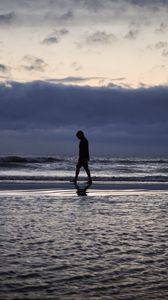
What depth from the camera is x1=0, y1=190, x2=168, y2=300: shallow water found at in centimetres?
428

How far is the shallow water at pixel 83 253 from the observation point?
428cm

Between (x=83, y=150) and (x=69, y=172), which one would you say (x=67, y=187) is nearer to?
(x=83, y=150)

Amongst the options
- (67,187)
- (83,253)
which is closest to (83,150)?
(67,187)

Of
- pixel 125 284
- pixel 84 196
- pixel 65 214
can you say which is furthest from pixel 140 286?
pixel 84 196

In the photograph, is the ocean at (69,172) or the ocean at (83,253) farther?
the ocean at (69,172)

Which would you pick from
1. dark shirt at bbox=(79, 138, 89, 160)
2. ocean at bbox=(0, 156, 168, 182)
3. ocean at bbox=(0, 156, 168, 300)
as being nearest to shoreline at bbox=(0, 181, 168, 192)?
dark shirt at bbox=(79, 138, 89, 160)

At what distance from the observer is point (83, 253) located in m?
5.79

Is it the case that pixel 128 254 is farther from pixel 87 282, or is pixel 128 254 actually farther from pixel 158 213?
pixel 158 213

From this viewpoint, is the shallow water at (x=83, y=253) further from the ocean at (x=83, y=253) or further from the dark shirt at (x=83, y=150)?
the dark shirt at (x=83, y=150)

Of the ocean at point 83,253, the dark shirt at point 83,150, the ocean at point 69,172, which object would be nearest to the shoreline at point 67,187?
the dark shirt at point 83,150

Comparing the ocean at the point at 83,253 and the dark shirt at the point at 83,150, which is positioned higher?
the dark shirt at the point at 83,150

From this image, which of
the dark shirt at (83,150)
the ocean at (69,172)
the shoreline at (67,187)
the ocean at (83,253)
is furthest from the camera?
the ocean at (69,172)

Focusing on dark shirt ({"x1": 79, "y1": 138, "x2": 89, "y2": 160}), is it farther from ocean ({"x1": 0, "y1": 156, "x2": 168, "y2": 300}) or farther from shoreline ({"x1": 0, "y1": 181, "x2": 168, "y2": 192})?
ocean ({"x1": 0, "y1": 156, "x2": 168, "y2": 300})

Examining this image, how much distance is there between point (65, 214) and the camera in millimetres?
9594
